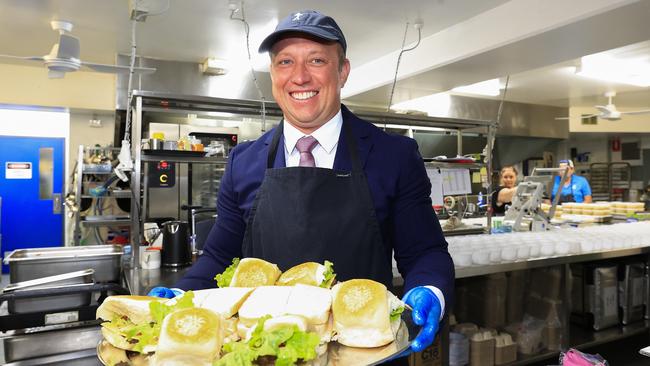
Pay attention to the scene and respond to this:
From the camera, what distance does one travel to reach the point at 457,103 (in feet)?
24.9

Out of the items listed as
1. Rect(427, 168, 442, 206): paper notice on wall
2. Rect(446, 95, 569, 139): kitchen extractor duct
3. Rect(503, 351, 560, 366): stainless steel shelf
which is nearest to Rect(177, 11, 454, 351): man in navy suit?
Rect(503, 351, 560, 366): stainless steel shelf

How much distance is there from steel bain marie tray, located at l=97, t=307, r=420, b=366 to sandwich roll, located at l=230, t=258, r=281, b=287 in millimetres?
258

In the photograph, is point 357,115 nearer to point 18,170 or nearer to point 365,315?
point 365,315

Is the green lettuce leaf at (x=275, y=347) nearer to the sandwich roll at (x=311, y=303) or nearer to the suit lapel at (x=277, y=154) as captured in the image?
the sandwich roll at (x=311, y=303)

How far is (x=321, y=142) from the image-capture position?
1.47 meters

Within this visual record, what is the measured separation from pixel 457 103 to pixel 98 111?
565cm

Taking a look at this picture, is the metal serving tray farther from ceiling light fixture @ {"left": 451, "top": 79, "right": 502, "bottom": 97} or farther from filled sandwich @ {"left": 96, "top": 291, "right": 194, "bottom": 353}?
ceiling light fixture @ {"left": 451, "top": 79, "right": 502, "bottom": 97}

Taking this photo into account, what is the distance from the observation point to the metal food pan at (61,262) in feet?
8.32

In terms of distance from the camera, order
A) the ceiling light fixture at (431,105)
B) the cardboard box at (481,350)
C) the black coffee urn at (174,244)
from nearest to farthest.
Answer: the black coffee urn at (174,244) → the cardboard box at (481,350) → the ceiling light fixture at (431,105)

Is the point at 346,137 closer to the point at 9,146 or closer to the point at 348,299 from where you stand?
the point at 348,299

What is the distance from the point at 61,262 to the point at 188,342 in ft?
7.20

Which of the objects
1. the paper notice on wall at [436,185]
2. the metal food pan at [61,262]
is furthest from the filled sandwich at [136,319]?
the paper notice on wall at [436,185]

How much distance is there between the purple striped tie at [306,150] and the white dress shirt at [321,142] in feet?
0.05

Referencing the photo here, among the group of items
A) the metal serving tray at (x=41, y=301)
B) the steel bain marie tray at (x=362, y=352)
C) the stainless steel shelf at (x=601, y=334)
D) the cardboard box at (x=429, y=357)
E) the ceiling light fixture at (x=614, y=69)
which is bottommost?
the stainless steel shelf at (x=601, y=334)
